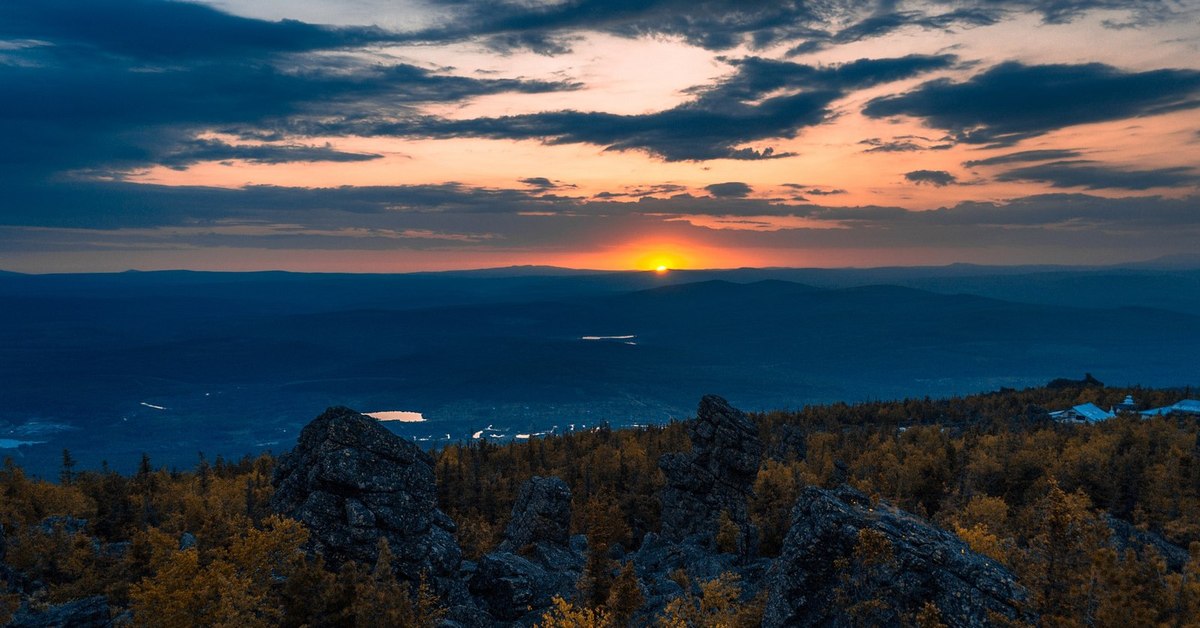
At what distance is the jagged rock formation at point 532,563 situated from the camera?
43.4m

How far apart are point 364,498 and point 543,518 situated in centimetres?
3128

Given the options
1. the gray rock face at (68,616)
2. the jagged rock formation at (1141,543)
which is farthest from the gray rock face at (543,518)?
the jagged rock formation at (1141,543)

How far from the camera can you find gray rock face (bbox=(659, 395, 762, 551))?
264ft

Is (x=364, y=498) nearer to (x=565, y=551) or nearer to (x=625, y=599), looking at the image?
(x=625, y=599)

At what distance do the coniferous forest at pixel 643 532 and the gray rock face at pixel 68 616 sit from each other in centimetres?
30

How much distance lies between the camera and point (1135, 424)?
130 metres

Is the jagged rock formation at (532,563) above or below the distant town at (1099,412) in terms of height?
above

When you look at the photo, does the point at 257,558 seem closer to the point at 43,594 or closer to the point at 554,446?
the point at 43,594

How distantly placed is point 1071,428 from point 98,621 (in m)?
170

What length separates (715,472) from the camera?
81438 mm

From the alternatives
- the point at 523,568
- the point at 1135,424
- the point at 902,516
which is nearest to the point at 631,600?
the point at 902,516

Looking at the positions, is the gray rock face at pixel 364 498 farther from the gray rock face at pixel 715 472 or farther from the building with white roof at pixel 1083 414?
the building with white roof at pixel 1083 414

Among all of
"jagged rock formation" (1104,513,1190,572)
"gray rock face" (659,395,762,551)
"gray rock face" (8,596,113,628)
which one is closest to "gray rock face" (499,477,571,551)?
"gray rock face" (659,395,762,551)

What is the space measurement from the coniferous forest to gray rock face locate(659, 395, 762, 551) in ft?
9.97
